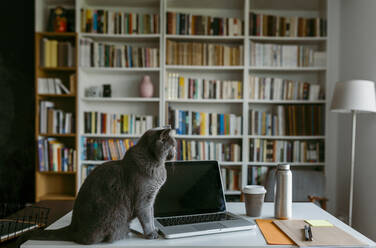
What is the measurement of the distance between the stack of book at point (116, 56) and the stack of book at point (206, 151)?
0.90 meters

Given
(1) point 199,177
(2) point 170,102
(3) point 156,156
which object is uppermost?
(2) point 170,102

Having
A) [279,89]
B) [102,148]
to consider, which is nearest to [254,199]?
[279,89]

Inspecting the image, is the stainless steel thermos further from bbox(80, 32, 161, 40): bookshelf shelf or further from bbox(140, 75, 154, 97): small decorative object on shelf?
bbox(80, 32, 161, 40): bookshelf shelf

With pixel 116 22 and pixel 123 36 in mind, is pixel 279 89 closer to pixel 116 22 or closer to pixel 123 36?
pixel 123 36

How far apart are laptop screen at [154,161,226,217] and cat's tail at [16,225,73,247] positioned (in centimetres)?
35

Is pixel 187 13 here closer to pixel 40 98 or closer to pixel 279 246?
pixel 40 98

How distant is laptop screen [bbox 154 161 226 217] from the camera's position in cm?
130

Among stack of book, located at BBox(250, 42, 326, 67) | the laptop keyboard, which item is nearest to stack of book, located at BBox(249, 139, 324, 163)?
stack of book, located at BBox(250, 42, 326, 67)

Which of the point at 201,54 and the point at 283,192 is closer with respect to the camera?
the point at 283,192

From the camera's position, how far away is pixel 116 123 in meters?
3.24

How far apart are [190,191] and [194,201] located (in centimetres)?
5

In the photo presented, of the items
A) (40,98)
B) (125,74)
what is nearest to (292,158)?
(125,74)

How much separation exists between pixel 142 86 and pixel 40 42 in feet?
3.75

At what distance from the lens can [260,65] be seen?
3.21 metres
